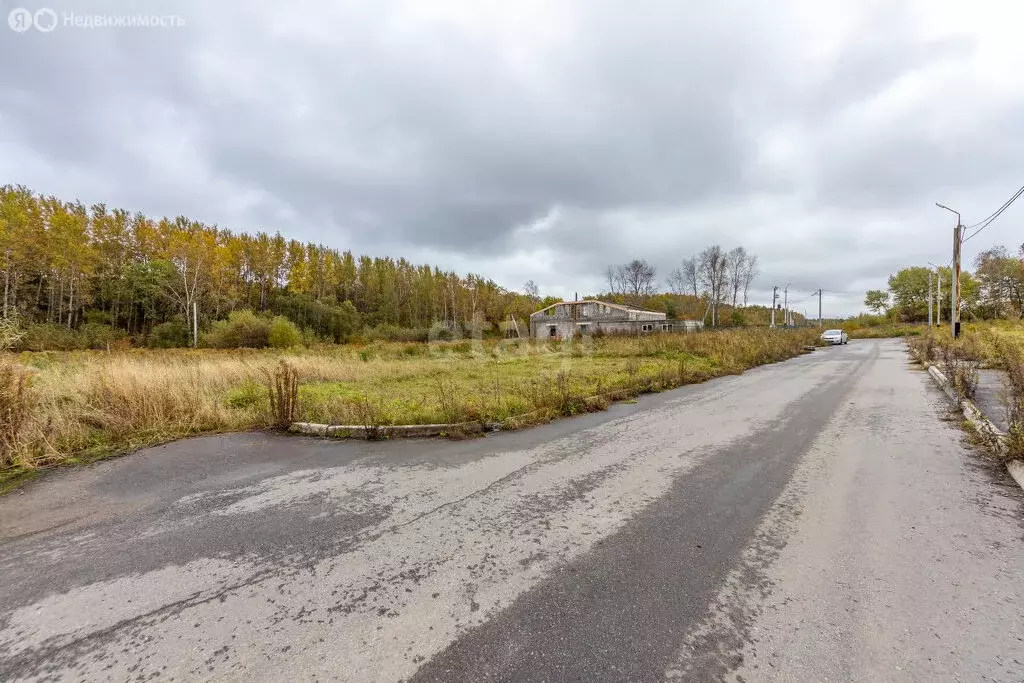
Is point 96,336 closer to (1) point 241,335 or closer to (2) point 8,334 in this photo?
(1) point 241,335

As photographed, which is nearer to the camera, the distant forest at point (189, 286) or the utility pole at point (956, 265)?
the utility pole at point (956, 265)

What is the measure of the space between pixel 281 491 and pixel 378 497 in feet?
3.84

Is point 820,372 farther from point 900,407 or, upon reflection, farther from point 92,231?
point 92,231

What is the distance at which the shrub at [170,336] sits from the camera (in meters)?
44.6

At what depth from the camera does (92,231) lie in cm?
5466

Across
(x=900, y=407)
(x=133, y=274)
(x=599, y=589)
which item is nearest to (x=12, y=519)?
(x=599, y=589)

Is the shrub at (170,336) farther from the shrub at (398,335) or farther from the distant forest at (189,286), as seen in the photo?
the shrub at (398,335)

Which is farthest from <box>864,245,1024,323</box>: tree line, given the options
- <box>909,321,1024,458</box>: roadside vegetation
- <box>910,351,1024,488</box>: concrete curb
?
<box>910,351,1024,488</box>: concrete curb

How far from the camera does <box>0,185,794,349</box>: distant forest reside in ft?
141

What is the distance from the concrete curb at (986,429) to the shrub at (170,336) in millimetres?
56939

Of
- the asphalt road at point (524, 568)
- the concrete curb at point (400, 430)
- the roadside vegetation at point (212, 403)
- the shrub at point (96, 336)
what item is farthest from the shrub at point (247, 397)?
the shrub at point (96, 336)

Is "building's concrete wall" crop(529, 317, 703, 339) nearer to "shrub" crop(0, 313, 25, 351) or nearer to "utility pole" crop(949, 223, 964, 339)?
"utility pole" crop(949, 223, 964, 339)

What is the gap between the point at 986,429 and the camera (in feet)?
18.8

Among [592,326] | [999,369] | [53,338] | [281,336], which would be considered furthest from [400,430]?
[53,338]
